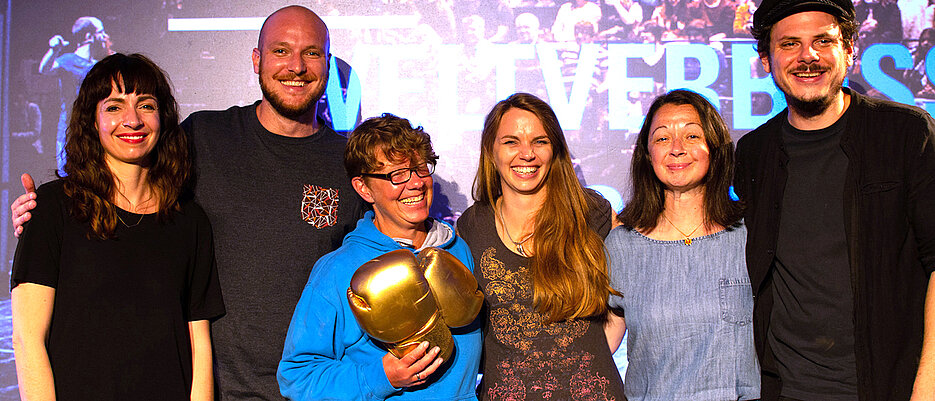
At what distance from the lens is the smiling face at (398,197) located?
1.90 m

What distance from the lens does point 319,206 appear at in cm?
236

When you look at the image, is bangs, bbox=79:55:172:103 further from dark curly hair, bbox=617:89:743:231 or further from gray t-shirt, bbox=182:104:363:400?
dark curly hair, bbox=617:89:743:231

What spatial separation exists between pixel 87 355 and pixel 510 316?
125 cm

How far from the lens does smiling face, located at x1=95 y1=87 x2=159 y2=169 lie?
6.46 feet

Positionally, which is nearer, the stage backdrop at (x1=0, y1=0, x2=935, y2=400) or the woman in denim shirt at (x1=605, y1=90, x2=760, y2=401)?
the woman in denim shirt at (x1=605, y1=90, x2=760, y2=401)

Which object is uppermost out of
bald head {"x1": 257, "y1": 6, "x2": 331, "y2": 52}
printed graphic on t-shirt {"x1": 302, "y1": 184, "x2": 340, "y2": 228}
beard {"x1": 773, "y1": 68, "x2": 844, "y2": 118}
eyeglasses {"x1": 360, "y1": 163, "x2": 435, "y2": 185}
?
bald head {"x1": 257, "y1": 6, "x2": 331, "y2": 52}

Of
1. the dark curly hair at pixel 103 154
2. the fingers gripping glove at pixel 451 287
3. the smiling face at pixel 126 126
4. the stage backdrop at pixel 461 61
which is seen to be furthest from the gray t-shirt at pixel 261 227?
the stage backdrop at pixel 461 61

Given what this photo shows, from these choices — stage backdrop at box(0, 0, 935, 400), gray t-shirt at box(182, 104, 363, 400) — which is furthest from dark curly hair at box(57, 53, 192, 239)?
stage backdrop at box(0, 0, 935, 400)

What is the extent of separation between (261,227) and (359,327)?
27.1 inches

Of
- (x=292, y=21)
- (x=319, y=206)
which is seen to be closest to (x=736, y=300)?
(x=319, y=206)

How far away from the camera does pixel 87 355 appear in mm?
1881

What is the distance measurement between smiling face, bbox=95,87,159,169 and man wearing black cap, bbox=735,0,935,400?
75.8 inches

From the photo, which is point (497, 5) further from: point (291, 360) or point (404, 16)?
point (291, 360)

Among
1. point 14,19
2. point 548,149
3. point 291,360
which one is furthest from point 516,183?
point 14,19
